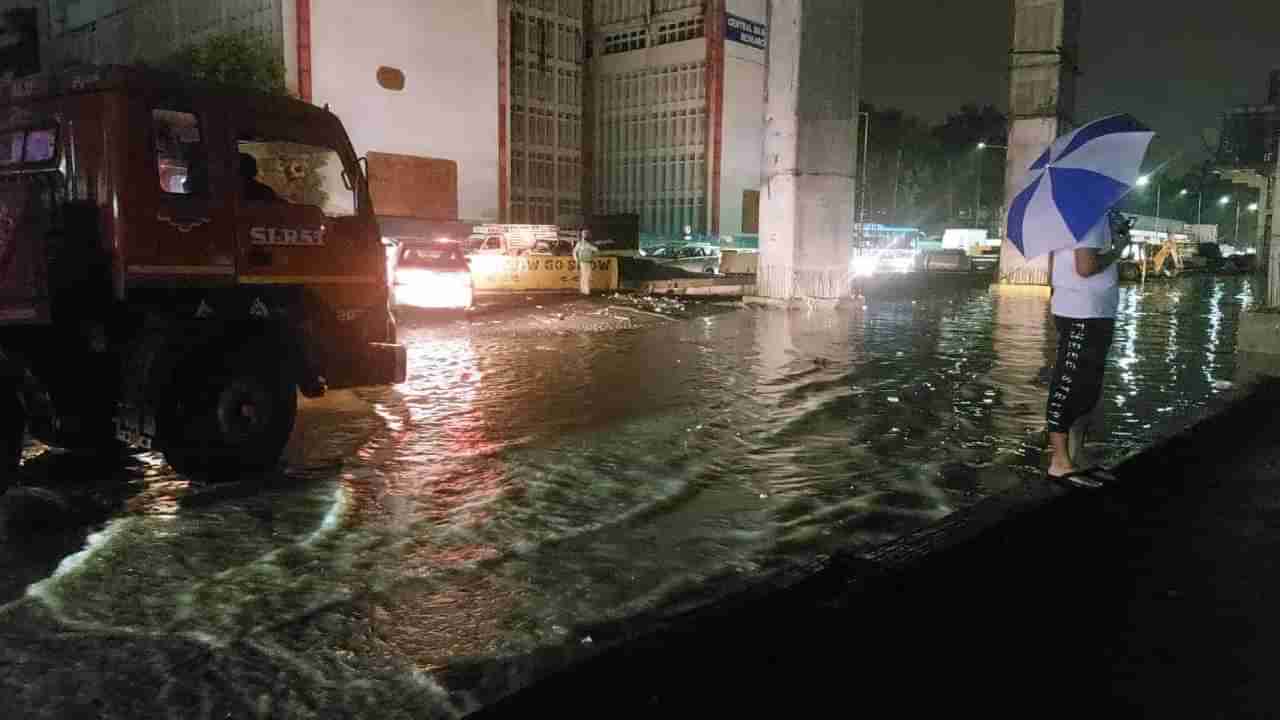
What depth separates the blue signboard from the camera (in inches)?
1570

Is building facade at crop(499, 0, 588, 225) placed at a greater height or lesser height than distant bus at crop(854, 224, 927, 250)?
greater

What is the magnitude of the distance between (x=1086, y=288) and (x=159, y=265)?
228 inches

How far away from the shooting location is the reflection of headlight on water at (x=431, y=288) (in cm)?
1791

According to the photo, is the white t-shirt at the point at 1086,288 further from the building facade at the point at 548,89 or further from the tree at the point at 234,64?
the building facade at the point at 548,89

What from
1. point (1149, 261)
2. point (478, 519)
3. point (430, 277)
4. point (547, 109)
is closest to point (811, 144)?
point (430, 277)

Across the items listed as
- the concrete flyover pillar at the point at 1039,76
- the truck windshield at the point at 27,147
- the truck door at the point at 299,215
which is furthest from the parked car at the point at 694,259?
the truck windshield at the point at 27,147

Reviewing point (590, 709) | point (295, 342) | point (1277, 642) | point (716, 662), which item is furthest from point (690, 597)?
point (295, 342)

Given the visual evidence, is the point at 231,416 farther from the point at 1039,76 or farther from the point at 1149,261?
the point at 1149,261

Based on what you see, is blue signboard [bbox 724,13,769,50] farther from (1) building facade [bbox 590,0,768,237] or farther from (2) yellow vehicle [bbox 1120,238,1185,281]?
(2) yellow vehicle [bbox 1120,238,1185,281]

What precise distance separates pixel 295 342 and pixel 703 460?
119 inches

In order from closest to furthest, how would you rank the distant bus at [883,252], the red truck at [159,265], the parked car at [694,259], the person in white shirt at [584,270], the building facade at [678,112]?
the red truck at [159,265], the person in white shirt at [584,270], the parked car at [694,259], the distant bus at [883,252], the building facade at [678,112]

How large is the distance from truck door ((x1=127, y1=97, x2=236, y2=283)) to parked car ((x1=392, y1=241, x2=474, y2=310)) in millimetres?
11659

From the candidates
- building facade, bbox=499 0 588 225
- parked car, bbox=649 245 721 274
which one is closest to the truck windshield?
parked car, bbox=649 245 721 274

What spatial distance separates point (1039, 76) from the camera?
93.6 feet
